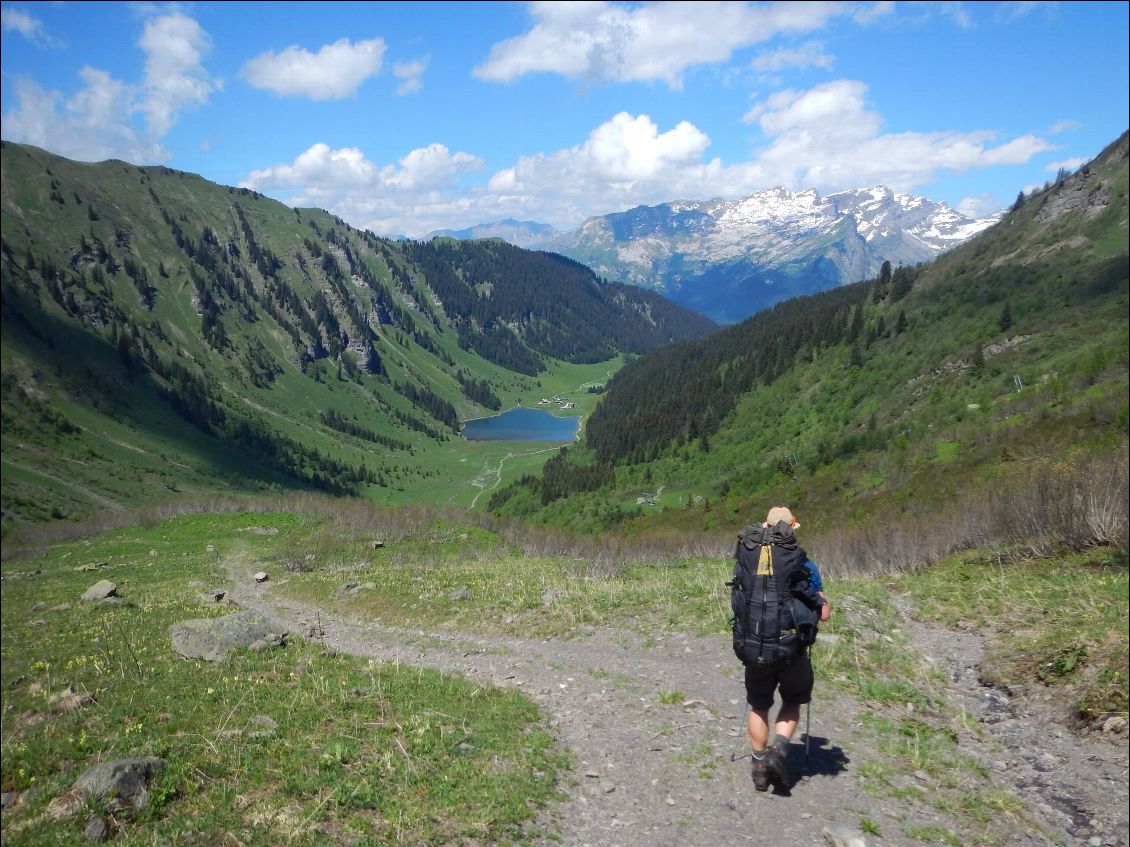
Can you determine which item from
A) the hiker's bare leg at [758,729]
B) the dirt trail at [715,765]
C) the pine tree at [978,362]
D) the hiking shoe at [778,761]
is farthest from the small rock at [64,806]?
the pine tree at [978,362]

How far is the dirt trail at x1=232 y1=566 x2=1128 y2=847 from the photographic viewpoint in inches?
325

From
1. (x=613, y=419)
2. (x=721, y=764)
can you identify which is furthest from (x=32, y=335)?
(x=613, y=419)

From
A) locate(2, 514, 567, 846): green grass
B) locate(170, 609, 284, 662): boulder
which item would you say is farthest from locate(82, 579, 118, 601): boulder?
locate(170, 609, 284, 662): boulder

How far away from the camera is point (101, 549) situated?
7848 millimetres

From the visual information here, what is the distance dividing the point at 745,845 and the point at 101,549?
9.40 metres

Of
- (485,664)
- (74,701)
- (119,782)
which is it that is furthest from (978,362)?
(74,701)

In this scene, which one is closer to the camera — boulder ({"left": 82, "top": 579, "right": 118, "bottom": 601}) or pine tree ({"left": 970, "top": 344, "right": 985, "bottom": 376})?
boulder ({"left": 82, "top": 579, "right": 118, "bottom": 601})

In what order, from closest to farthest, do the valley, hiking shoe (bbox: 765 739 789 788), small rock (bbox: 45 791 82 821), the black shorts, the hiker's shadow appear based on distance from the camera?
small rock (bbox: 45 791 82 821)
the valley
the black shorts
hiking shoe (bbox: 765 739 789 788)
the hiker's shadow

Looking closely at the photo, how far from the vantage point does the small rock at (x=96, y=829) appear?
5444 mm

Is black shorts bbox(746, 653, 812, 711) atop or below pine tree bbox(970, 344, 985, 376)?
below

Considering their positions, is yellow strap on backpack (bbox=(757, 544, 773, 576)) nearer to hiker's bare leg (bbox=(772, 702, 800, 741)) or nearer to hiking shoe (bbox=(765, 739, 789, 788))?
hiker's bare leg (bbox=(772, 702, 800, 741))

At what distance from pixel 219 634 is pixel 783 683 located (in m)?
12.2

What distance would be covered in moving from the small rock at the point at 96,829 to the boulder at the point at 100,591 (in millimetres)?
2235

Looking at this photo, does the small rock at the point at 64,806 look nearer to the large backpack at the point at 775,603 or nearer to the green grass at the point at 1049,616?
the large backpack at the point at 775,603
